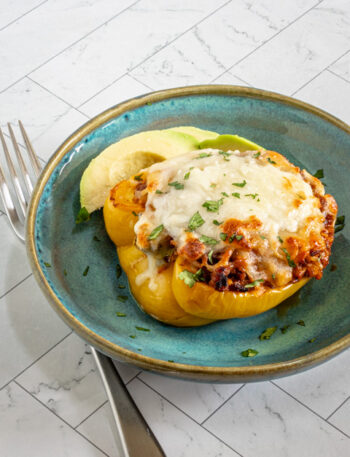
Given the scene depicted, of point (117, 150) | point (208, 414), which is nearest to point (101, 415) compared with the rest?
point (208, 414)

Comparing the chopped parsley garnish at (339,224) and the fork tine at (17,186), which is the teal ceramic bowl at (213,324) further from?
the fork tine at (17,186)

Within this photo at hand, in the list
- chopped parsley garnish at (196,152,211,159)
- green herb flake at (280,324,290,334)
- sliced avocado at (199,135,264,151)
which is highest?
chopped parsley garnish at (196,152,211,159)

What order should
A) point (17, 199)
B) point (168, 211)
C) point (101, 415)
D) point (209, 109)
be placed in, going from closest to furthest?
1. point (168, 211)
2. point (101, 415)
3. point (209, 109)
4. point (17, 199)

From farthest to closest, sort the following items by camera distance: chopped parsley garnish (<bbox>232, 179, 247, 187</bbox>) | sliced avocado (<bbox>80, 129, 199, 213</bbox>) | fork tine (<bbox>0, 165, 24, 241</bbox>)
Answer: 1. fork tine (<bbox>0, 165, 24, 241</bbox>)
2. sliced avocado (<bbox>80, 129, 199, 213</bbox>)
3. chopped parsley garnish (<bbox>232, 179, 247, 187</bbox>)

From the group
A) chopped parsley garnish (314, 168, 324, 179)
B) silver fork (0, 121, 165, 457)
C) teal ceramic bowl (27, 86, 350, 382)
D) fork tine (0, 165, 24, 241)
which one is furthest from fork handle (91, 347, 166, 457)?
chopped parsley garnish (314, 168, 324, 179)

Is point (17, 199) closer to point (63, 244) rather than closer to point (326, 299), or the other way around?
point (63, 244)

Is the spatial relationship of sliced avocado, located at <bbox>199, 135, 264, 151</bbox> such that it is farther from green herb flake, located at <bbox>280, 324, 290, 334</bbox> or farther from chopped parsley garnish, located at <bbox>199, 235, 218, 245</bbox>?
green herb flake, located at <bbox>280, 324, 290, 334</bbox>

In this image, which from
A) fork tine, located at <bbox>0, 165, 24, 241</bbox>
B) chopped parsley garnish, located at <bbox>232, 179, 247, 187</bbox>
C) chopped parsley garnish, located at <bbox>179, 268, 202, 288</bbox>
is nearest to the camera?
chopped parsley garnish, located at <bbox>179, 268, 202, 288</bbox>

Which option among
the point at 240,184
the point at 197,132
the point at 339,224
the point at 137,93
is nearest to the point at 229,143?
the point at 197,132
